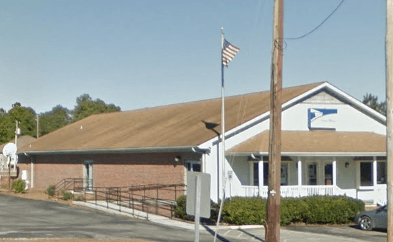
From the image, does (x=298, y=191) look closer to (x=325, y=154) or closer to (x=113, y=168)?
(x=325, y=154)

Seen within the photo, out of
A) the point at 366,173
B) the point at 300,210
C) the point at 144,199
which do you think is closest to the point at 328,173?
the point at 366,173

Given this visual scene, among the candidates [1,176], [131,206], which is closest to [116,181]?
[131,206]

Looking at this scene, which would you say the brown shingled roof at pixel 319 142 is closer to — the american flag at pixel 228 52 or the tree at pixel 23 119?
the american flag at pixel 228 52

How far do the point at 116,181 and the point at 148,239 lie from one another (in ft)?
47.3

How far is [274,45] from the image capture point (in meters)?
18.3

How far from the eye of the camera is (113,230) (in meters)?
22.9

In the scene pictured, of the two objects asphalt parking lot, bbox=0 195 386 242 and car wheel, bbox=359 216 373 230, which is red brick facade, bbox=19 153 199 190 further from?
car wheel, bbox=359 216 373 230

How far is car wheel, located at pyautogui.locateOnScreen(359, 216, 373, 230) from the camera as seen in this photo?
987 inches

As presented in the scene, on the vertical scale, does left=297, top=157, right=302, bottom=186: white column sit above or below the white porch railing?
above

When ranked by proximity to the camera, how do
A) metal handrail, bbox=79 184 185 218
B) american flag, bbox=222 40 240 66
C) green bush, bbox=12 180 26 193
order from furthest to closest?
green bush, bbox=12 180 26 193
metal handrail, bbox=79 184 185 218
american flag, bbox=222 40 240 66

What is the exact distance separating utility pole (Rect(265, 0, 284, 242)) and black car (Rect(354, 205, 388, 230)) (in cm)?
792

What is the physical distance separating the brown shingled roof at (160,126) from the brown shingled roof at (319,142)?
1176mm

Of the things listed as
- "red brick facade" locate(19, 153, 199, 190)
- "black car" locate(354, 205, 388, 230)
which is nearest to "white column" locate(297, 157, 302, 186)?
"black car" locate(354, 205, 388, 230)

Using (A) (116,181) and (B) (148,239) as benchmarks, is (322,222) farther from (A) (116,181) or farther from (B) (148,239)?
(A) (116,181)
